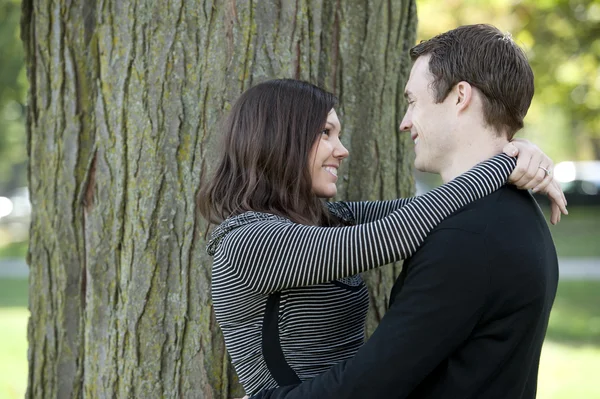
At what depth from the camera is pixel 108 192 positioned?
3.30m

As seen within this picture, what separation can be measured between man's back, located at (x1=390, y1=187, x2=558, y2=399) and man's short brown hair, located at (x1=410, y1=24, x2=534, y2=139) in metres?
0.30

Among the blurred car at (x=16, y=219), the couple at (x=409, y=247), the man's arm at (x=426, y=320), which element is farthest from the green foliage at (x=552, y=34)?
the blurred car at (x=16, y=219)

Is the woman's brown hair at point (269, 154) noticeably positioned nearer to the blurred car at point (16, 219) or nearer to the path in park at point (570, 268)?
the path in park at point (570, 268)

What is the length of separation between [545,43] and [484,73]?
17246mm

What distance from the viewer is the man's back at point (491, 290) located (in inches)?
84.3

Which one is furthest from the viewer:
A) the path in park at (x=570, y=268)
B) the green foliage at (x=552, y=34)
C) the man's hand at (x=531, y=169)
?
the green foliage at (x=552, y=34)

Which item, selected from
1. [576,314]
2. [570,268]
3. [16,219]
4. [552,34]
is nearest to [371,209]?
[576,314]

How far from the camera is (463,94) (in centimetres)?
242

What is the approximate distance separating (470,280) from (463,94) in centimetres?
63

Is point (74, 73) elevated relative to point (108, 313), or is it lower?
elevated

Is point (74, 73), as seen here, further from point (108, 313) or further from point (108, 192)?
point (108, 313)

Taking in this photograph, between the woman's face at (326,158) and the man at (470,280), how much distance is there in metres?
0.39

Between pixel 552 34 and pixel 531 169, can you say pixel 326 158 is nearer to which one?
pixel 531 169

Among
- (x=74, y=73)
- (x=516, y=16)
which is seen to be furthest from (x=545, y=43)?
(x=74, y=73)
